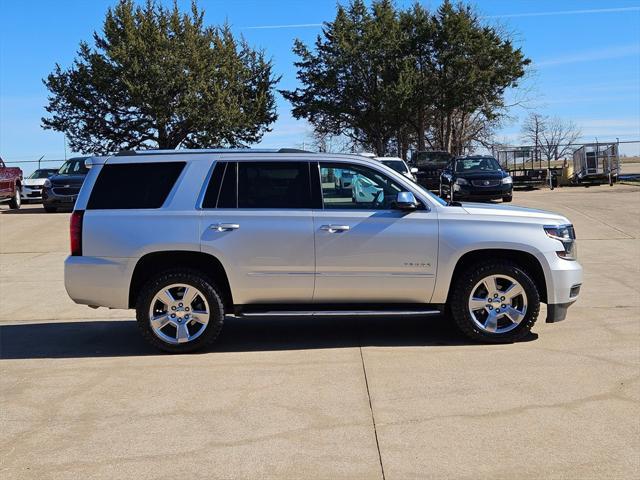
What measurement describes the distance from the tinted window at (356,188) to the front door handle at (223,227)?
869 millimetres

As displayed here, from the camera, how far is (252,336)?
7504mm

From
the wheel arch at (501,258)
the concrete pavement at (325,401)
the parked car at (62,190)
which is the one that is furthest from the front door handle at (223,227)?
the parked car at (62,190)

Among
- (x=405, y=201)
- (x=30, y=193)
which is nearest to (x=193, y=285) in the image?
(x=405, y=201)

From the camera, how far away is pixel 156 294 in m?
6.60

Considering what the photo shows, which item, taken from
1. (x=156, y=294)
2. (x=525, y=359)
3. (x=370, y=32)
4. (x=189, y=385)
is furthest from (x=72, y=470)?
(x=370, y=32)

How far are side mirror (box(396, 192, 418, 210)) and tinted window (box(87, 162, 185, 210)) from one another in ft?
6.89

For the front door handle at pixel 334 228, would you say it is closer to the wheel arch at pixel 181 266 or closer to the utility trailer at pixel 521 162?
the wheel arch at pixel 181 266

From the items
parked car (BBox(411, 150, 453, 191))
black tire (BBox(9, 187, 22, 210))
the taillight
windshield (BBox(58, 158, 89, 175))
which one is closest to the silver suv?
the taillight

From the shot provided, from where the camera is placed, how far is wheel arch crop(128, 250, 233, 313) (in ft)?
22.1

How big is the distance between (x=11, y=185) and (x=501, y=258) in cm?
2290

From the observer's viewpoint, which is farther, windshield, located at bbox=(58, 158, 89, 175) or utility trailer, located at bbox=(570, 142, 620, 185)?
utility trailer, located at bbox=(570, 142, 620, 185)

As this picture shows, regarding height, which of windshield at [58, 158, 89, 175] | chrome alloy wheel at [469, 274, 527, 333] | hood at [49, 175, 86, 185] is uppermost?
windshield at [58, 158, 89, 175]

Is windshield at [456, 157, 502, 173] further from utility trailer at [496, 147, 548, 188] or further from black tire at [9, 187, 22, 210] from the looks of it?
black tire at [9, 187, 22, 210]

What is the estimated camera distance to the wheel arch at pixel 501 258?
6.77m
